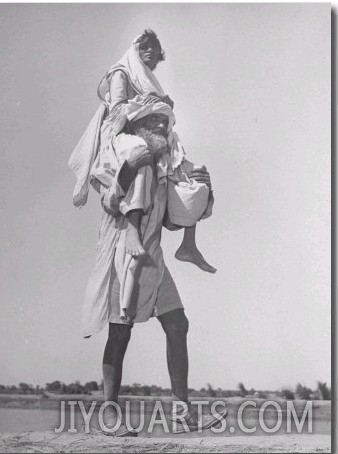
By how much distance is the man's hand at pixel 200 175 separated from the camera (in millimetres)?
3764

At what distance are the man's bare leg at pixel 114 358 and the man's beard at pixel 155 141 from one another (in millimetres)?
740

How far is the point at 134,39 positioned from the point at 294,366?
5.13 feet

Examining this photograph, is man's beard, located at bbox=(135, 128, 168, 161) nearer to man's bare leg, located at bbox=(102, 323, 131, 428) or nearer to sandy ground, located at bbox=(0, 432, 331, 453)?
man's bare leg, located at bbox=(102, 323, 131, 428)

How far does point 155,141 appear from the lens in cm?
375

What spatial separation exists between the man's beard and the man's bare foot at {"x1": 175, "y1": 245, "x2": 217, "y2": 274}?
41 centimetres

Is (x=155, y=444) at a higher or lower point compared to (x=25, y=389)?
lower

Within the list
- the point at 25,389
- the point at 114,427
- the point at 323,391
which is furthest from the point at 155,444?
the point at 323,391

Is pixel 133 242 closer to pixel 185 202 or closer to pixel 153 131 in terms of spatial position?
pixel 185 202

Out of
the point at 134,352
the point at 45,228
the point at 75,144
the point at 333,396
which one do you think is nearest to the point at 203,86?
the point at 75,144

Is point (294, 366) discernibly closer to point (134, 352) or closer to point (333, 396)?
point (333, 396)

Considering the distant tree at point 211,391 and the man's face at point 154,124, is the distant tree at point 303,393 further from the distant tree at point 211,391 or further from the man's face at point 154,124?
the man's face at point 154,124

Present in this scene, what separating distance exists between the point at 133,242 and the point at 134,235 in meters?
0.03

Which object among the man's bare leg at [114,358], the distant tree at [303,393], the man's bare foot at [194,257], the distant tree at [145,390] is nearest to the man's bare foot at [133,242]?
the man's bare foot at [194,257]

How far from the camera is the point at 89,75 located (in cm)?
386
